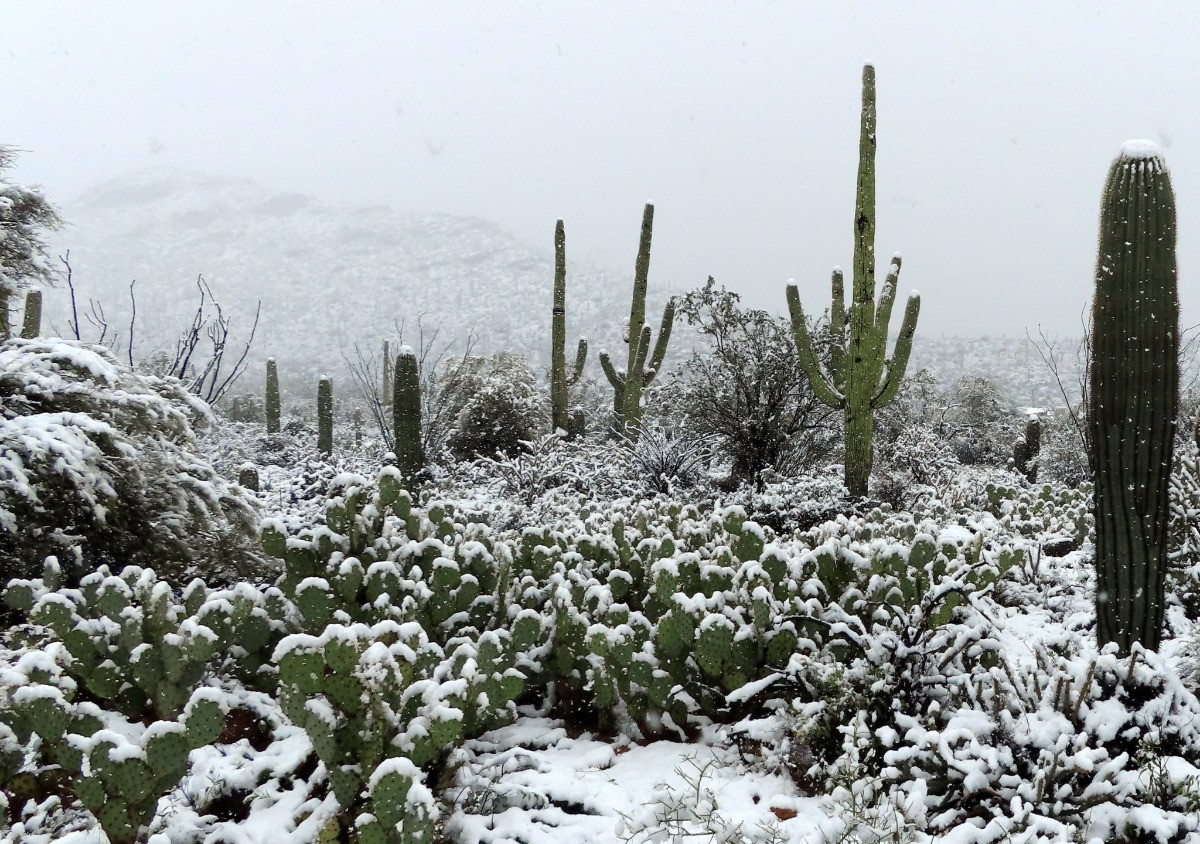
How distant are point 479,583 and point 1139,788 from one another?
8.61ft

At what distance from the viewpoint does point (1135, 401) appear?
323 centimetres

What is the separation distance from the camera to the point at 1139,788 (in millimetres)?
2381

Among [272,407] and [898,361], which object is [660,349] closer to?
[898,361]

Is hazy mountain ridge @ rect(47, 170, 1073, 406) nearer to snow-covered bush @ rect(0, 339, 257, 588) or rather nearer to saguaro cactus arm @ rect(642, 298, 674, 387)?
saguaro cactus arm @ rect(642, 298, 674, 387)

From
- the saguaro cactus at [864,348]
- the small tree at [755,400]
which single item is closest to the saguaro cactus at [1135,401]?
the saguaro cactus at [864,348]

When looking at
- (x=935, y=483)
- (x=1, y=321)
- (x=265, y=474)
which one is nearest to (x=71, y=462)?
(x=1, y=321)

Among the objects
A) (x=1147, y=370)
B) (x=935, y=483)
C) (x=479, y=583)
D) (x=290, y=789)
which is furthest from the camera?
(x=935, y=483)

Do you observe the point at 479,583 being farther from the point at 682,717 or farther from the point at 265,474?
the point at 265,474

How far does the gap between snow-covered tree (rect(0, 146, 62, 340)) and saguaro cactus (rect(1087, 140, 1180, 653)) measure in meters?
6.16

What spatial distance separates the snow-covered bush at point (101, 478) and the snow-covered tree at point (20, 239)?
1084 mm

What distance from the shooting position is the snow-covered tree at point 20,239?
510 centimetres

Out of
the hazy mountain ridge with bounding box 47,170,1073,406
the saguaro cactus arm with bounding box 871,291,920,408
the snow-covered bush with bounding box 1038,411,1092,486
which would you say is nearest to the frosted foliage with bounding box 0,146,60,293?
the saguaro cactus arm with bounding box 871,291,920,408

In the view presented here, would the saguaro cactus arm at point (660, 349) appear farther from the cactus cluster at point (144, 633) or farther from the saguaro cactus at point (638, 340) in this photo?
the cactus cluster at point (144, 633)

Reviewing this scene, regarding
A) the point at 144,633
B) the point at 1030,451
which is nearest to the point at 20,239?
the point at 144,633
